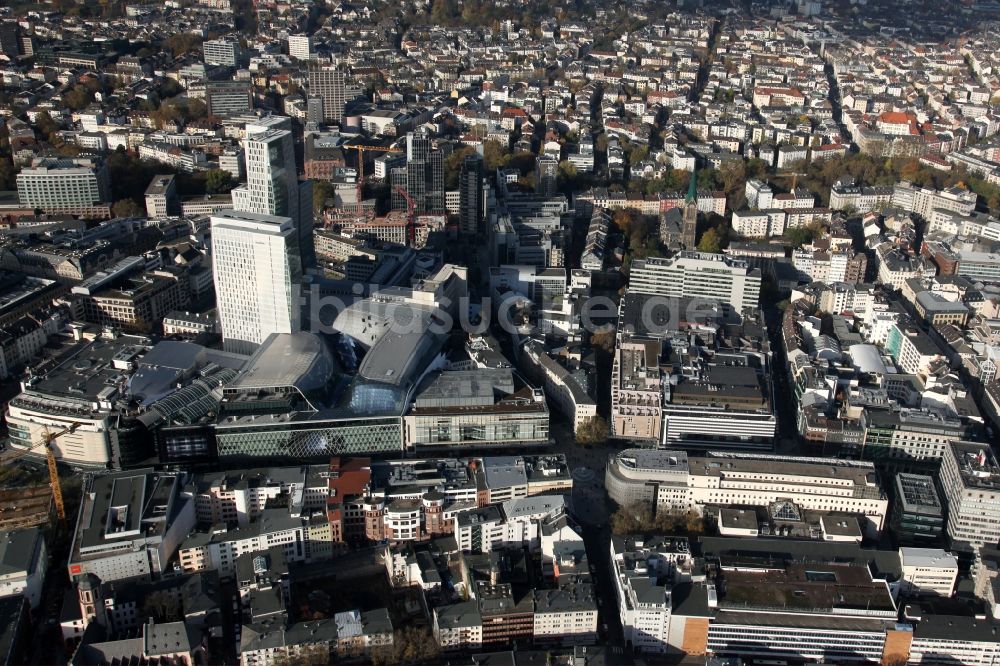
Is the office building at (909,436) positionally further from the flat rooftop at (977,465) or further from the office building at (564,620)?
the office building at (564,620)

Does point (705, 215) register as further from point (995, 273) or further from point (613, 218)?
point (995, 273)

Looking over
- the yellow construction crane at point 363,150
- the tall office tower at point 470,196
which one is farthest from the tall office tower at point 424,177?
the yellow construction crane at point 363,150

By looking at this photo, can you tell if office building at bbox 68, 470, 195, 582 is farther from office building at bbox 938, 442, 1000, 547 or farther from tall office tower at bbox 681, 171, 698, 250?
tall office tower at bbox 681, 171, 698, 250

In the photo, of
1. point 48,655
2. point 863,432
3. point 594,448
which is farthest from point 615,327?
point 48,655

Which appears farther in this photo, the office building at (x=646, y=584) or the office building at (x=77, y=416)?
the office building at (x=77, y=416)

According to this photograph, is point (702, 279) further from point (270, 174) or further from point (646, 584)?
point (646, 584)

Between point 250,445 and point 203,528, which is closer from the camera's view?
point 203,528

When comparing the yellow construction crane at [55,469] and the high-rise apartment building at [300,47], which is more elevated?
the high-rise apartment building at [300,47]
